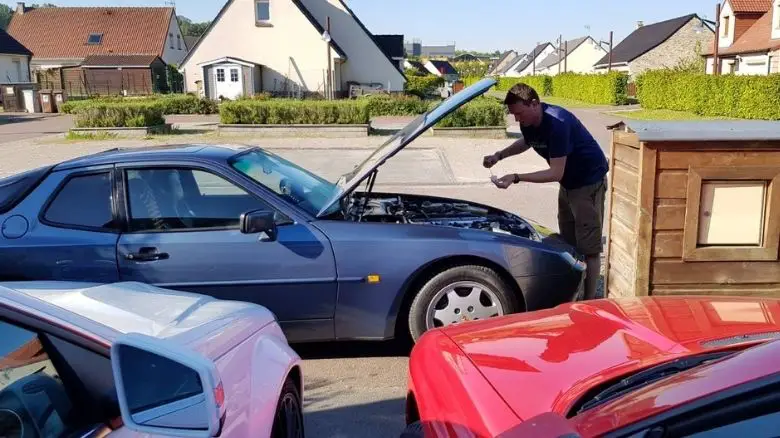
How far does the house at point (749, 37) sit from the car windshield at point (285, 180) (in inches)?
1581

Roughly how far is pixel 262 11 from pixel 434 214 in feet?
122

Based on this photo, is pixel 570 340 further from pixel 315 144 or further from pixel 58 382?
pixel 315 144

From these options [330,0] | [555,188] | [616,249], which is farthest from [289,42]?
[616,249]

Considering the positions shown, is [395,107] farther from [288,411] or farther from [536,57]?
[536,57]

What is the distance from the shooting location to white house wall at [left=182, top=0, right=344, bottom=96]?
39.1 metres

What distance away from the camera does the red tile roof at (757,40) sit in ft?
129

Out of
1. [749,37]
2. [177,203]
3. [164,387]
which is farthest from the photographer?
[749,37]

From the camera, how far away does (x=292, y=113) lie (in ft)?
72.5

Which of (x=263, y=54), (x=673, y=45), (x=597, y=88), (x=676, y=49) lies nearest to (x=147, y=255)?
(x=263, y=54)

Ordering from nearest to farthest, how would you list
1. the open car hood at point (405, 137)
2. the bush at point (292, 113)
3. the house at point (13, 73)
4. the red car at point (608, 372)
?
1. the red car at point (608, 372)
2. the open car hood at point (405, 137)
3. the bush at point (292, 113)
4. the house at point (13, 73)

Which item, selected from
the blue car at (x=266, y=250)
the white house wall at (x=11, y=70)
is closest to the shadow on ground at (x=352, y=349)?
the blue car at (x=266, y=250)

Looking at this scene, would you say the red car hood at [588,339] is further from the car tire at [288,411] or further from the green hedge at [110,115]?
the green hedge at [110,115]

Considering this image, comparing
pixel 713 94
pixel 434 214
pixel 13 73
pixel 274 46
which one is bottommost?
pixel 434 214

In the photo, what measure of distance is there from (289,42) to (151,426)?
39517mm
